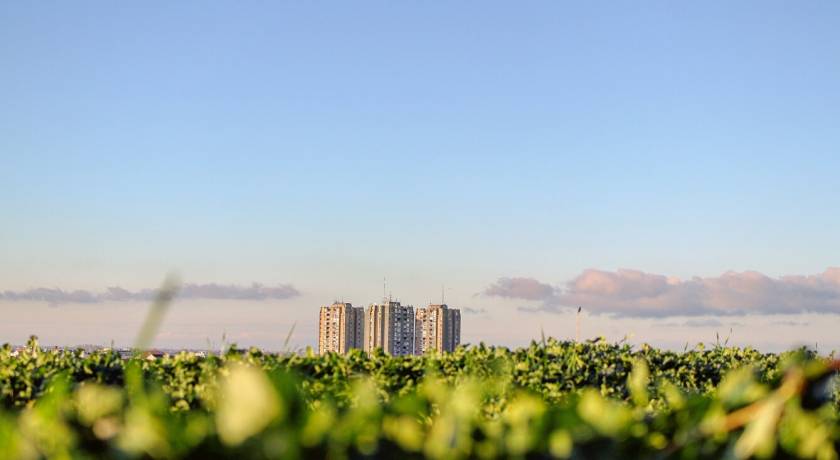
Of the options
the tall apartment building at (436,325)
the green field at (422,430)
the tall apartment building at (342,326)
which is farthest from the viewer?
the tall apartment building at (436,325)

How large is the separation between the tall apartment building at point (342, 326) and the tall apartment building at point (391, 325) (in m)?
2.34

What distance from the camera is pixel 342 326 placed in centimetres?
10062

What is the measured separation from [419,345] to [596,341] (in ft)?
320

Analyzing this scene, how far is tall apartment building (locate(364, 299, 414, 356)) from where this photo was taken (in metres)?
105

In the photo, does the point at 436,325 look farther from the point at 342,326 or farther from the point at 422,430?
the point at 422,430

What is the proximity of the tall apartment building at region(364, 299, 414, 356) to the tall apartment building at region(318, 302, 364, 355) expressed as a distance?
7.66 feet

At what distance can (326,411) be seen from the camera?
8.13ft

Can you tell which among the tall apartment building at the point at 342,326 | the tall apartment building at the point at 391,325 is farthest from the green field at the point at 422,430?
the tall apartment building at the point at 391,325

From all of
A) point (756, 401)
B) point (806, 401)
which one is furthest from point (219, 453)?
point (806, 401)

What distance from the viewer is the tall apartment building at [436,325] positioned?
10256 cm

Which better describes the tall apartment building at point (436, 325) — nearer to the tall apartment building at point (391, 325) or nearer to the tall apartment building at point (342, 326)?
the tall apartment building at point (391, 325)

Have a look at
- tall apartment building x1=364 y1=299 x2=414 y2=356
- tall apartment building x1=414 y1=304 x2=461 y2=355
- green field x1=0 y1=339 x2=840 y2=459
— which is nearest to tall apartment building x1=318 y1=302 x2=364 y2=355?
tall apartment building x1=364 y1=299 x2=414 y2=356

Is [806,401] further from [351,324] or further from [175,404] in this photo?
[351,324]

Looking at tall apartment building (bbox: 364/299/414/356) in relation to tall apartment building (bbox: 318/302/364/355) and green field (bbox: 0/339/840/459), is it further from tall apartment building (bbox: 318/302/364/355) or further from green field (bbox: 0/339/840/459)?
green field (bbox: 0/339/840/459)
